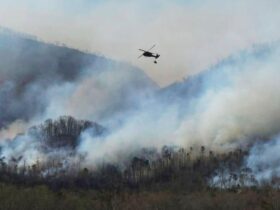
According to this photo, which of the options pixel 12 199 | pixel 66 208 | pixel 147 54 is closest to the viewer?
pixel 147 54

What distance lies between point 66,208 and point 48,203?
580 centimetres

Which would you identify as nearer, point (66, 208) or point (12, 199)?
point (12, 199)

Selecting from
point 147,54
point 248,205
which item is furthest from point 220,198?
point 147,54

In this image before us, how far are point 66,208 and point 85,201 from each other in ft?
35.6

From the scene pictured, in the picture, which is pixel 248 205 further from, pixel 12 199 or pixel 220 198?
pixel 12 199

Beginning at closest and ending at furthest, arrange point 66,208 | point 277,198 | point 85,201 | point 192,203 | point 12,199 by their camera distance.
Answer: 1. point 12,199
2. point 66,208
3. point 85,201
4. point 192,203
5. point 277,198

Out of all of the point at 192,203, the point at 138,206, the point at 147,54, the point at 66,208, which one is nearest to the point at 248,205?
the point at 192,203

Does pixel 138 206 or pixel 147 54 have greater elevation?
pixel 147 54

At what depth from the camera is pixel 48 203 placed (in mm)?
126438

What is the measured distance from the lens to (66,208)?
5138 inches

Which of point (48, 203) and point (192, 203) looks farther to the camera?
point (192, 203)

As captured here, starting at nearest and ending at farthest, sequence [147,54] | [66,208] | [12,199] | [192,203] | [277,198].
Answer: [147,54], [12,199], [66,208], [192,203], [277,198]

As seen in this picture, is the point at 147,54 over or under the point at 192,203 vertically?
over

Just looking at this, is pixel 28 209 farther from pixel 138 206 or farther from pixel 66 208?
pixel 138 206
